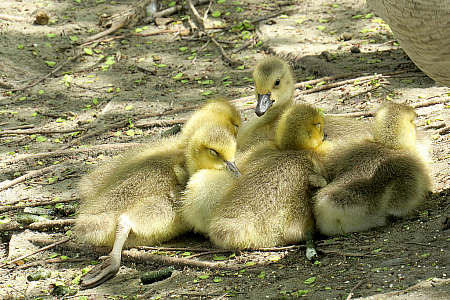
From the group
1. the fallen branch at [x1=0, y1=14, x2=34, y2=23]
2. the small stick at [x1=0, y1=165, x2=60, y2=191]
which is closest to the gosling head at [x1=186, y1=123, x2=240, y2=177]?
the small stick at [x1=0, y1=165, x2=60, y2=191]

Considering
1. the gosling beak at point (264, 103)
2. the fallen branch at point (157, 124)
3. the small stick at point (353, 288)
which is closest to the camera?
the small stick at point (353, 288)

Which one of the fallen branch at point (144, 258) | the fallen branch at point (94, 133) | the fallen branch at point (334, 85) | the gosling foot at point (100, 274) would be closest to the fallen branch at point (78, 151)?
the fallen branch at point (94, 133)

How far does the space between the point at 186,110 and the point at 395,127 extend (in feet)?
8.46

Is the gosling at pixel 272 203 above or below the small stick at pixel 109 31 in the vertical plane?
below

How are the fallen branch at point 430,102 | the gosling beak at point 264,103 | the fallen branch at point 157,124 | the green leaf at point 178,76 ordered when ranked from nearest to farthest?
1. the gosling beak at point 264,103
2. the fallen branch at point 430,102
3. the fallen branch at point 157,124
4. the green leaf at point 178,76

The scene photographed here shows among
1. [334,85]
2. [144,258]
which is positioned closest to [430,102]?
[334,85]

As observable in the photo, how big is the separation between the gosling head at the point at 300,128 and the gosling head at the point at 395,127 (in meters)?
0.39

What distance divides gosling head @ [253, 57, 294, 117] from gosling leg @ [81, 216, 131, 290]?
4.55 feet

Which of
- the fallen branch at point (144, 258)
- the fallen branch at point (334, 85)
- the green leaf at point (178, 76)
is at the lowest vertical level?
the fallen branch at point (144, 258)

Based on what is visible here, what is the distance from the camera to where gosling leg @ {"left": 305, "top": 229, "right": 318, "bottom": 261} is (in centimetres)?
311

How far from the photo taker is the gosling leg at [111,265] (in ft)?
10.3

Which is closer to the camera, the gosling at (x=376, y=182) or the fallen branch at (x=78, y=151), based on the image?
the gosling at (x=376, y=182)

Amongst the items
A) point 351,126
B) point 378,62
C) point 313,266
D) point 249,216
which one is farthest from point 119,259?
point 378,62

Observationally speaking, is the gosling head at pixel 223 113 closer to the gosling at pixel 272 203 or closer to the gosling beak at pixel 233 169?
the gosling beak at pixel 233 169
